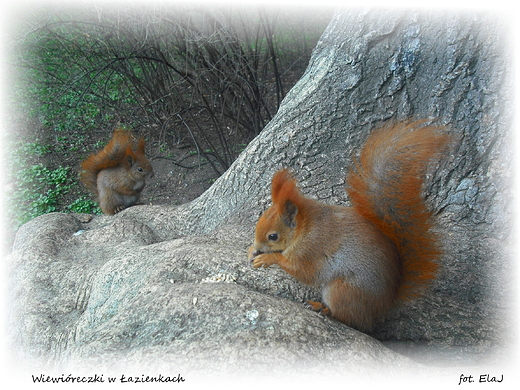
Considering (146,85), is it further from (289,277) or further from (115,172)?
(289,277)

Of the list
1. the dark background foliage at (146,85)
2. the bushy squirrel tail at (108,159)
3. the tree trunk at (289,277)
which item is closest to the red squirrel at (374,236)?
the tree trunk at (289,277)

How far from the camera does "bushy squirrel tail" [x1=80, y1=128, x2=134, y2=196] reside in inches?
146

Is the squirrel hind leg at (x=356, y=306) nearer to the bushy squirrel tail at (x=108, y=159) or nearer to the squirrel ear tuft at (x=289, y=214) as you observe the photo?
the squirrel ear tuft at (x=289, y=214)

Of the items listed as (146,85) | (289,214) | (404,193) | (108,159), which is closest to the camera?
(404,193)

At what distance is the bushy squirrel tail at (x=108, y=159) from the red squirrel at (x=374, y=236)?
2.41 meters

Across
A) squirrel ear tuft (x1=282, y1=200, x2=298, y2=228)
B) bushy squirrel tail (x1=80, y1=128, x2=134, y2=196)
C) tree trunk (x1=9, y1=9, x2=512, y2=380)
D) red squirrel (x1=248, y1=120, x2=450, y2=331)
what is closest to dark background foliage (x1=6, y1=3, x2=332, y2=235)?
bushy squirrel tail (x1=80, y1=128, x2=134, y2=196)

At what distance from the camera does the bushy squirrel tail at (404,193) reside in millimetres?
1519

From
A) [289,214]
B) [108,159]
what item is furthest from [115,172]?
[289,214]

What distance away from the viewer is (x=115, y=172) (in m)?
3.80

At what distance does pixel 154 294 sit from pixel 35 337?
67cm

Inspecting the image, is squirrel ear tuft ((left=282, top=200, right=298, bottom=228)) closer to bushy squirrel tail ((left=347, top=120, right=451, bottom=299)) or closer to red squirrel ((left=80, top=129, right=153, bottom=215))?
bushy squirrel tail ((left=347, top=120, right=451, bottom=299))

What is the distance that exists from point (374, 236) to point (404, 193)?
201 millimetres

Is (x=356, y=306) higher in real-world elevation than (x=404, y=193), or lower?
lower

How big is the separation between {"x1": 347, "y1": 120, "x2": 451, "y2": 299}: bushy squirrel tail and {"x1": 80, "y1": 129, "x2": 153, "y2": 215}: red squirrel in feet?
8.68
